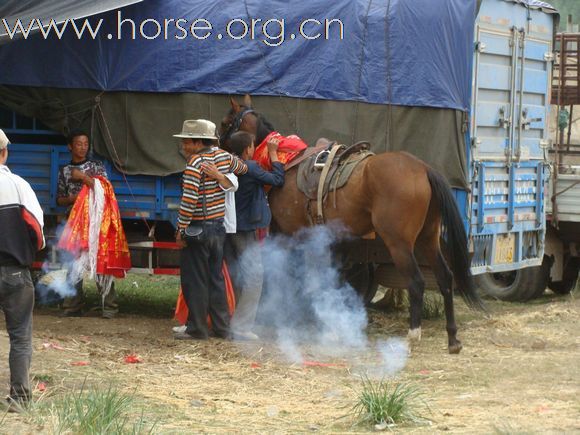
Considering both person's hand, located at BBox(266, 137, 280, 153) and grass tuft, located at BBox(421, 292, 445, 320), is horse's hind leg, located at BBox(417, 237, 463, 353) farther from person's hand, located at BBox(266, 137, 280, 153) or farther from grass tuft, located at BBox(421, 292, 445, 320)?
grass tuft, located at BBox(421, 292, 445, 320)

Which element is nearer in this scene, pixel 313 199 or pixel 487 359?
pixel 487 359

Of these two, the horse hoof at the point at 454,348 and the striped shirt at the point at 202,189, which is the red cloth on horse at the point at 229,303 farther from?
the horse hoof at the point at 454,348

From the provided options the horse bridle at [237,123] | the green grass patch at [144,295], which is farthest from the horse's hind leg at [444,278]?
the green grass patch at [144,295]

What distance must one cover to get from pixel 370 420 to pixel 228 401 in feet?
3.84

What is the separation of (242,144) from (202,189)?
0.76 metres

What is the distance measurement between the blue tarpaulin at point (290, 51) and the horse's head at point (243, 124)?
429mm

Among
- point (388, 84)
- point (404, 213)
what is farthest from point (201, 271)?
point (388, 84)

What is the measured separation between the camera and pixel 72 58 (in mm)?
10992

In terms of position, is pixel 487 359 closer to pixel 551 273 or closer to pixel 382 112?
pixel 382 112

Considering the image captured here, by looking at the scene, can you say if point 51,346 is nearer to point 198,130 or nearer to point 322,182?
point 198,130

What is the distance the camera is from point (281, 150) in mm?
10453

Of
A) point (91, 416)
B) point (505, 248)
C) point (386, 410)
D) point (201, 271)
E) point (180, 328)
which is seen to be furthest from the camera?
point (505, 248)

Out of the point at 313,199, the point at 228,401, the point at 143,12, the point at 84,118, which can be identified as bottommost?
the point at 228,401

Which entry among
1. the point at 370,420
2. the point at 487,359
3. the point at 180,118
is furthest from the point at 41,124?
the point at 370,420
